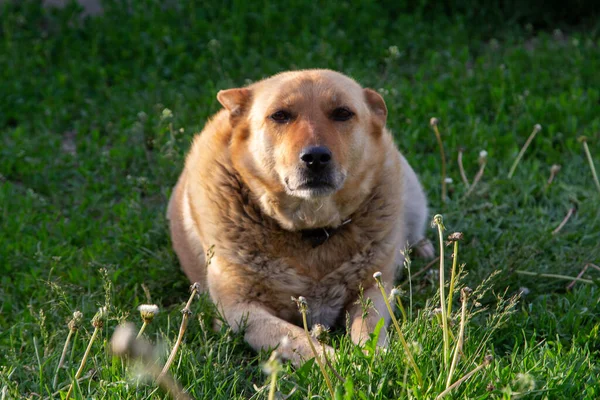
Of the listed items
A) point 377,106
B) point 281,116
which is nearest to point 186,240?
point 281,116

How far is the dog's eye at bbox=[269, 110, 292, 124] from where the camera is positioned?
3961 millimetres

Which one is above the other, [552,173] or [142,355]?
[142,355]

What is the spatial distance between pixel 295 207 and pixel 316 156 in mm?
414

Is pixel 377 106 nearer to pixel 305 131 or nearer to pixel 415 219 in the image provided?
pixel 305 131

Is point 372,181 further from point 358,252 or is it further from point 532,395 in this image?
point 532,395

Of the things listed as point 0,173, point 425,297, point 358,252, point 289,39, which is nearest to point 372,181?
point 358,252

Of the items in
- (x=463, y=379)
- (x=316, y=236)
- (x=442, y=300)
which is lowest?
(x=316, y=236)

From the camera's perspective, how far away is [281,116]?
3977 millimetres

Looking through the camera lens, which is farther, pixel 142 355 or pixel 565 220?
pixel 565 220

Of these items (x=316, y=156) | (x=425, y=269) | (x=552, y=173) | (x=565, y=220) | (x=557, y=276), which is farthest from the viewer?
(x=552, y=173)

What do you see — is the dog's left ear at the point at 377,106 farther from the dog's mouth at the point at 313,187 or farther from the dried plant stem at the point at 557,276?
the dried plant stem at the point at 557,276

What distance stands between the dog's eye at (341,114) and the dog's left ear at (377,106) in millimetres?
284

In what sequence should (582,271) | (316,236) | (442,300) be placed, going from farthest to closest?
(582,271), (316,236), (442,300)

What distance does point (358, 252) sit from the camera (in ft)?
13.5
